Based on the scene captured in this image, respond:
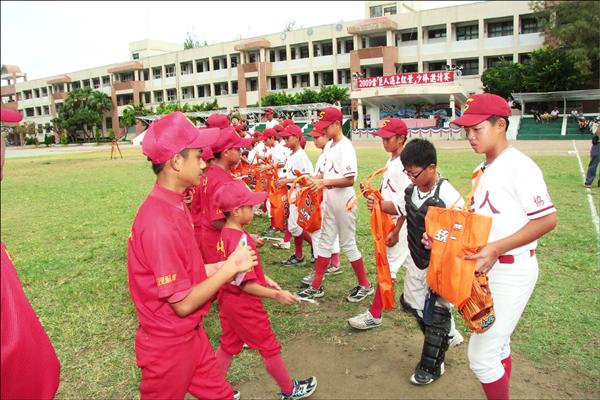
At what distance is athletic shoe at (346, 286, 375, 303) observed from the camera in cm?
559

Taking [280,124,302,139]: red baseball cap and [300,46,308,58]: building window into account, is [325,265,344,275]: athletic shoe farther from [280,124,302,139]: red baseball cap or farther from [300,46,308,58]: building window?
[300,46,308,58]: building window

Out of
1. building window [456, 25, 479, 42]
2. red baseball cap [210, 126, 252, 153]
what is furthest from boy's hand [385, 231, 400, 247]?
building window [456, 25, 479, 42]

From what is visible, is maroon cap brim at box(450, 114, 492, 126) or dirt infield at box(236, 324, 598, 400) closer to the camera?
maroon cap brim at box(450, 114, 492, 126)

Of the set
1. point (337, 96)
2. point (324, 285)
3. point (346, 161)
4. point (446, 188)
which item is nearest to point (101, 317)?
point (324, 285)

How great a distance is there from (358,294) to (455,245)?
3016 millimetres

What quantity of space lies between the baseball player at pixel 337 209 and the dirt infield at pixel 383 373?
3.50ft

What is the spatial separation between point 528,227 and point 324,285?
3768 millimetres

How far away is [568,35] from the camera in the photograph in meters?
36.6

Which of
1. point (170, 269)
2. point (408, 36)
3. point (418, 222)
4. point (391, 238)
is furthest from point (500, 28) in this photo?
point (170, 269)

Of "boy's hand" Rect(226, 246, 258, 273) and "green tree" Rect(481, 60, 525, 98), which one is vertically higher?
"green tree" Rect(481, 60, 525, 98)

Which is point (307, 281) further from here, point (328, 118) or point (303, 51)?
point (303, 51)

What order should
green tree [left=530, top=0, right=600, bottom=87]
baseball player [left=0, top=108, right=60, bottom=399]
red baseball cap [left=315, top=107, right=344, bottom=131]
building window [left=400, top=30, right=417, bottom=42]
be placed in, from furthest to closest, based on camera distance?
building window [left=400, top=30, right=417, bottom=42] → green tree [left=530, top=0, right=600, bottom=87] → red baseball cap [left=315, top=107, right=344, bottom=131] → baseball player [left=0, top=108, right=60, bottom=399]

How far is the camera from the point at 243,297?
3344 millimetres

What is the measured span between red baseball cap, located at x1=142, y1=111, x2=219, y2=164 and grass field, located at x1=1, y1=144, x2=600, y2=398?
2.42 metres
